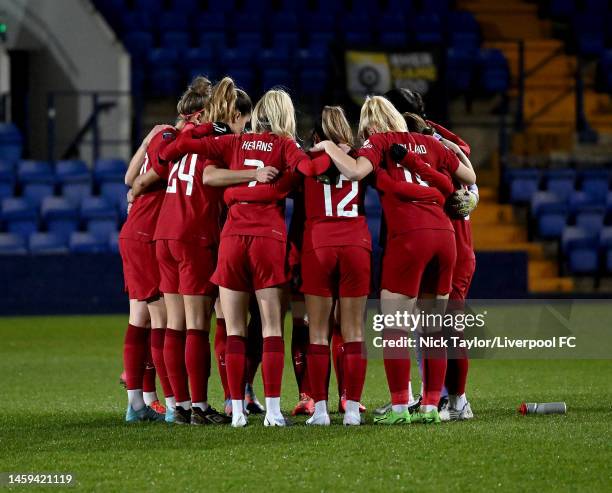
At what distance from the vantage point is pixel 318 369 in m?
7.21

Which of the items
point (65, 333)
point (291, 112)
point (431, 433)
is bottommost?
point (65, 333)

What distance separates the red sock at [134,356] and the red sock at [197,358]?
19.9 inches

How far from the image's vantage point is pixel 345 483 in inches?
227

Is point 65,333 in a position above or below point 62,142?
below

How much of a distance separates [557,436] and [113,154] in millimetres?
12103

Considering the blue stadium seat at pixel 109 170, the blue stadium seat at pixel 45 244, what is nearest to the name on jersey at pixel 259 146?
the blue stadium seat at pixel 45 244

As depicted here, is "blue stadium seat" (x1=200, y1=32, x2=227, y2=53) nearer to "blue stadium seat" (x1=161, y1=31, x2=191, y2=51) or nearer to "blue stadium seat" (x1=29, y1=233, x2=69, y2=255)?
"blue stadium seat" (x1=161, y1=31, x2=191, y2=51)

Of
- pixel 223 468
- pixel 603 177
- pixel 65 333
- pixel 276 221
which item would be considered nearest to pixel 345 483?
pixel 223 468

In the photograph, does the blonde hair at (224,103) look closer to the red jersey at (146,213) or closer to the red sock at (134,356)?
the red jersey at (146,213)

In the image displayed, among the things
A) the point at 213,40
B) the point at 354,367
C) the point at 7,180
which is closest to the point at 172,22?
the point at 213,40

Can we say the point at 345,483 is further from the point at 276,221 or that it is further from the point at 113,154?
the point at 113,154

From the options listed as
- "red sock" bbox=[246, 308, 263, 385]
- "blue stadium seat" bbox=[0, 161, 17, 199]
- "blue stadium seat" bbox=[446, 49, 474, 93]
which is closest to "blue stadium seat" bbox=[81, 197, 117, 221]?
"blue stadium seat" bbox=[0, 161, 17, 199]

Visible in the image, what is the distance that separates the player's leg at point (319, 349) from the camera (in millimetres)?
7199

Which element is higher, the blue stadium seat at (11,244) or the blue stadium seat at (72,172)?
the blue stadium seat at (72,172)
